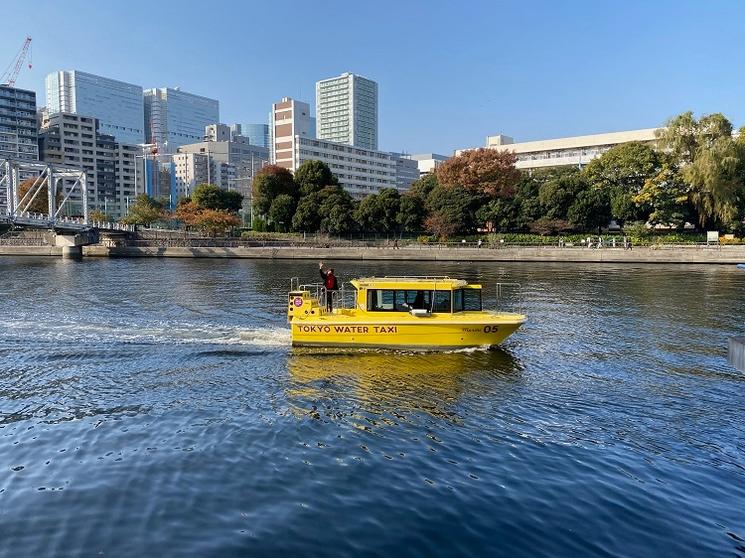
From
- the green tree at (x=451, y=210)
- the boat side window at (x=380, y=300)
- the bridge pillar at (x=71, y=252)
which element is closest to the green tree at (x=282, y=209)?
the green tree at (x=451, y=210)

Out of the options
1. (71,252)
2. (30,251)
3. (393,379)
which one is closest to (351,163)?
(30,251)

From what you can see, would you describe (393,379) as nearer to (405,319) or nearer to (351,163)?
(405,319)

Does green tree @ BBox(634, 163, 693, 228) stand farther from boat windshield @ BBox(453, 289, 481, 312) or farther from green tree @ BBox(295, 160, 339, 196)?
boat windshield @ BBox(453, 289, 481, 312)

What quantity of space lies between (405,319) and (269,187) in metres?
86.5

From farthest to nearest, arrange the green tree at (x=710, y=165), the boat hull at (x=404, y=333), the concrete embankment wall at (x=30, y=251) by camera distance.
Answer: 1. the concrete embankment wall at (x=30, y=251)
2. the green tree at (x=710, y=165)
3. the boat hull at (x=404, y=333)

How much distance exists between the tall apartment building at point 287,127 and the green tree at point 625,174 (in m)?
94.7

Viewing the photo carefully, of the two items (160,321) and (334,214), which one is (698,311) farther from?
(334,214)

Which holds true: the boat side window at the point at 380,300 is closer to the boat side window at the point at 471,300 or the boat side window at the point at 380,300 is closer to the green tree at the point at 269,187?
the boat side window at the point at 471,300

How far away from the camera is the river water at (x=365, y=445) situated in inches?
353

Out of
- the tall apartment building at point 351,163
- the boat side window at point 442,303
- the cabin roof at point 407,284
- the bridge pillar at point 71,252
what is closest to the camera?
the cabin roof at point 407,284

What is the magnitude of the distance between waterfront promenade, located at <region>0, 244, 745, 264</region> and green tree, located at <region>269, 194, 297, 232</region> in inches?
539

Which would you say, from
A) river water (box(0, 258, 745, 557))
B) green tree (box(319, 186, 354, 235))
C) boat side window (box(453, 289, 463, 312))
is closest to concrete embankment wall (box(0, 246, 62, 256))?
green tree (box(319, 186, 354, 235))

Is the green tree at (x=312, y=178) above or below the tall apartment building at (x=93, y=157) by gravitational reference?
below

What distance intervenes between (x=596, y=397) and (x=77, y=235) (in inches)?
3343
